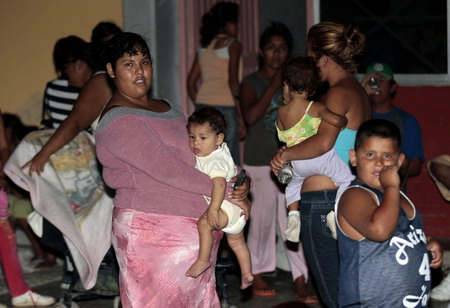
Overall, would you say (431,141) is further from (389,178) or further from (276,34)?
(389,178)

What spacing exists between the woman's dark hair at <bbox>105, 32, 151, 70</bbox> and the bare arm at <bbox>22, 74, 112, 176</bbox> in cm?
167

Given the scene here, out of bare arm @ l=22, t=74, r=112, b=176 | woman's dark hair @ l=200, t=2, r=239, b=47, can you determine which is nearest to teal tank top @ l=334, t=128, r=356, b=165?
bare arm @ l=22, t=74, r=112, b=176

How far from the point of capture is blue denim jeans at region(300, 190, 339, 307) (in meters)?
5.16

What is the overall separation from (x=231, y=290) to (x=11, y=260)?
1796 millimetres

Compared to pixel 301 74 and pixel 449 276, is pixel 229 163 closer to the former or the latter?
pixel 301 74

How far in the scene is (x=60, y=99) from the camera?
754 cm

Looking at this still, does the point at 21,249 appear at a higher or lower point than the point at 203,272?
lower

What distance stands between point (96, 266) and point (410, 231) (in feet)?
9.57

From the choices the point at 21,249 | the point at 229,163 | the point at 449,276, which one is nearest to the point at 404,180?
the point at 449,276

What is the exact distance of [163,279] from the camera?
16.2 ft

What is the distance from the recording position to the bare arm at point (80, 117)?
265 inches

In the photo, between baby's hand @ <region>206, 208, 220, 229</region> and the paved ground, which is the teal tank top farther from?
the paved ground

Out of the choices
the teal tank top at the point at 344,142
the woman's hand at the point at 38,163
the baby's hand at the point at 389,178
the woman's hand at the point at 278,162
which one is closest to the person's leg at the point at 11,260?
the woman's hand at the point at 38,163

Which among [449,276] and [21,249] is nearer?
[449,276]
